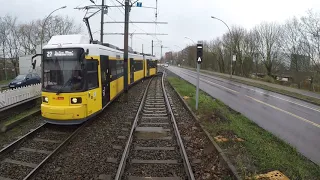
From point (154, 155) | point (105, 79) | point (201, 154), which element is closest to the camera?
point (154, 155)

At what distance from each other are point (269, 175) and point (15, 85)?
22.7 m

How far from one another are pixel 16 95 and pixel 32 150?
7.74 m

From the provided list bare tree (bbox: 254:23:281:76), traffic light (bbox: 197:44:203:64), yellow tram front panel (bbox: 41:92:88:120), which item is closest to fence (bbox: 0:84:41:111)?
yellow tram front panel (bbox: 41:92:88:120)

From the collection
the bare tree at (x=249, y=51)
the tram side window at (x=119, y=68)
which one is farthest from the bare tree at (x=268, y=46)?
the tram side window at (x=119, y=68)

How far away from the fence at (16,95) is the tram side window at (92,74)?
4384 mm

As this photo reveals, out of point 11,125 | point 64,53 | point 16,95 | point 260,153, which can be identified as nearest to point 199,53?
point 64,53

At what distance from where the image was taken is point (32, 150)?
7.35 meters

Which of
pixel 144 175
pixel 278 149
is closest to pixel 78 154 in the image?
pixel 144 175

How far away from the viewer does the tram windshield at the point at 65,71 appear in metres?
9.05

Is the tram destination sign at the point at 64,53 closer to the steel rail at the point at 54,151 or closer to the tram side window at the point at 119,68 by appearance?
the steel rail at the point at 54,151

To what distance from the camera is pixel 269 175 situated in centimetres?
567

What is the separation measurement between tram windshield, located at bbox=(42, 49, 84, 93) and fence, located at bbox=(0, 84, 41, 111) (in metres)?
3.80

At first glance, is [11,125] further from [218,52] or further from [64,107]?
[218,52]

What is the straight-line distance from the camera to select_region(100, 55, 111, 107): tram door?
36.8 feet
